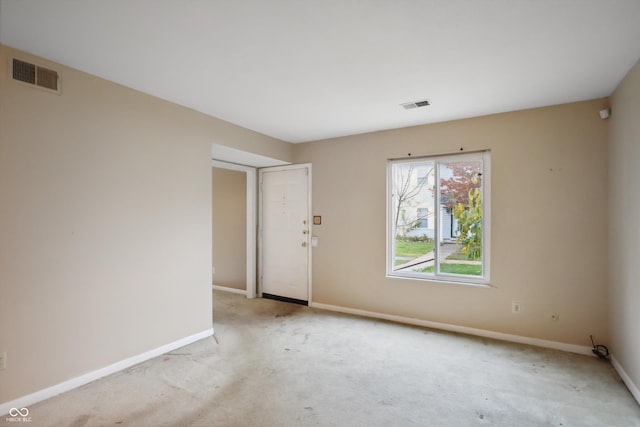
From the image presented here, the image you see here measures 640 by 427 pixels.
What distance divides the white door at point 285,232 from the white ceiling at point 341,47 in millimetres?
1839

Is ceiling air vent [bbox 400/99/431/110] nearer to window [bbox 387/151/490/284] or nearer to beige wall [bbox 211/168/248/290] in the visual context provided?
window [bbox 387/151/490/284]

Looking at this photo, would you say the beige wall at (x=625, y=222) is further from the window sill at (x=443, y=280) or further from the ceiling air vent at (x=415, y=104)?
the ceiling air vent at (x=415, y=104)

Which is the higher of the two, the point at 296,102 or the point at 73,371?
the point at 296,102

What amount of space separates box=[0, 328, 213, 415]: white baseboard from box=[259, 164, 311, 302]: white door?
71.8 inches

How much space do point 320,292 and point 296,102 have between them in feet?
9.05

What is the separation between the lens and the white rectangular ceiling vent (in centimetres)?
218

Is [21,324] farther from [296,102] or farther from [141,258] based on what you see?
[296,102]

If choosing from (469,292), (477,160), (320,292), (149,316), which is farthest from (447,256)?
(149,316)

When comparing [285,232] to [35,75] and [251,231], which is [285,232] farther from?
[35,75]

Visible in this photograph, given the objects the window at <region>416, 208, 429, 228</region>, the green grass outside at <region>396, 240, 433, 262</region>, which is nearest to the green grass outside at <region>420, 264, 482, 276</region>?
the green grass outside at <region>396, 240, 433, 262</region>

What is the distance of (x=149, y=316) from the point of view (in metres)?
2.97

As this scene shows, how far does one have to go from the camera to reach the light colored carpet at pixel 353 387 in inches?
82.7

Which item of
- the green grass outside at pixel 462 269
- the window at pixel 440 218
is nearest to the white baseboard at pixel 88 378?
the window at pixel 440 218

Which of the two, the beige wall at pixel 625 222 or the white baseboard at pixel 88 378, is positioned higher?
the beige wall at pixel 625 222
